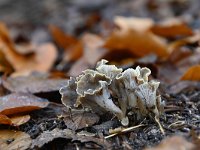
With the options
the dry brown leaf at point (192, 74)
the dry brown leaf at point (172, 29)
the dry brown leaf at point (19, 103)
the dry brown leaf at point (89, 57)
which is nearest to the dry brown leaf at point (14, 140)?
the dry brown leaf at point (19, 103)

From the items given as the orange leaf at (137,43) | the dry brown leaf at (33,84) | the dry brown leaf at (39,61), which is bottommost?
the dry brown leaf at (33,84)

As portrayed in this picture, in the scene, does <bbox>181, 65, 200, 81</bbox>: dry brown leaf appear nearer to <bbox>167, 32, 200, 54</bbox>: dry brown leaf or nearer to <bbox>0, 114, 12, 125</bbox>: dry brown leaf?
<bbox>167, 32, 200, 54</bbox>: dry brown leaf

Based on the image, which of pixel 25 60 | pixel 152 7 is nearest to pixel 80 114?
pixel 25 60

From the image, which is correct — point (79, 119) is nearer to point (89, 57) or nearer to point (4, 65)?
point (89, 57)

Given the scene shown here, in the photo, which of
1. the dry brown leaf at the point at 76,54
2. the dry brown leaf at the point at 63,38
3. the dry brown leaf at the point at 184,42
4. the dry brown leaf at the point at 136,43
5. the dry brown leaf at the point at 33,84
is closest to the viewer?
the dry brown leaf at the point at 33,84

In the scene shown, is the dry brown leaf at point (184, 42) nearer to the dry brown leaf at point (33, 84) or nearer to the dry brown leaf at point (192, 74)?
the dry brown leaf at point (192, 74)

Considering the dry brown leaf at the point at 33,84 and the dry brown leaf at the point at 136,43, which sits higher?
the dry brown leaf at the point at 136,43
